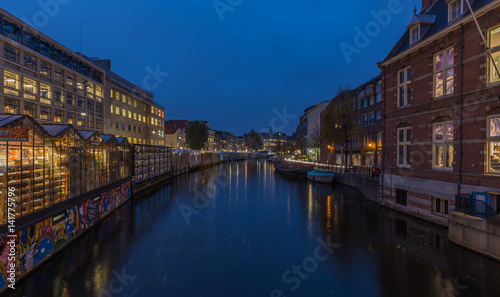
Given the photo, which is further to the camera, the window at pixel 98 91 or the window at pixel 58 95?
the window at pixel 98 91

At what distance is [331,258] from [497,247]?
5.89m

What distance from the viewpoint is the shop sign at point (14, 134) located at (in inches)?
304

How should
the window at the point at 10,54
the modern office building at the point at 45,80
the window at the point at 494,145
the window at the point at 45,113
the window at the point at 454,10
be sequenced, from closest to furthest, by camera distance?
the window at the point at 494,145 → the window at the point at 454,10 → the window at the point at 10,54 → the modern office building at the point at 45,80 → the window at the point at 45,113

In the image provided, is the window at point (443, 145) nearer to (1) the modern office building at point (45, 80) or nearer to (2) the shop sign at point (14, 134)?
(2) the shop sign at point (14, 134)

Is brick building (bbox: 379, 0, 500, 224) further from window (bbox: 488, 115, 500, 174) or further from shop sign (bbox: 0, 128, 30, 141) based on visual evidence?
shop sign (bbox: 0, 128, 30, 141)

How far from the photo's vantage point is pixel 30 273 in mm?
7949

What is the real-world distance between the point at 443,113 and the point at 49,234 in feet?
62.4

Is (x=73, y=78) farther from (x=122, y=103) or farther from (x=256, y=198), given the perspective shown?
(x=256, y=198)

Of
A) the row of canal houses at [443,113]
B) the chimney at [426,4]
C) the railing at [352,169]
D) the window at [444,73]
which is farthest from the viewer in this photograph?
the railing at [352,169]

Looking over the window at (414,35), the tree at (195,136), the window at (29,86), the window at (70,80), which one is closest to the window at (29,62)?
the window at (29,86)

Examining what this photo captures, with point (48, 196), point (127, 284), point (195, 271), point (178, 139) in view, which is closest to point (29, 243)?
point (48, 196)

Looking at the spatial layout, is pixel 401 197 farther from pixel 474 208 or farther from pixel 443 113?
pixel 474 208

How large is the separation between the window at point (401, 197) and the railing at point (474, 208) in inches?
222

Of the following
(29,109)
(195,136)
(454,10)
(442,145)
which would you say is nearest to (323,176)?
(442,145)
